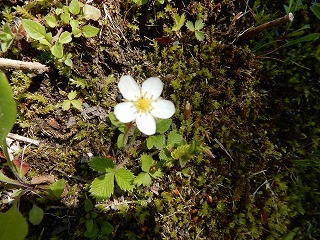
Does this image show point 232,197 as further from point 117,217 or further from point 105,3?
point 105,3

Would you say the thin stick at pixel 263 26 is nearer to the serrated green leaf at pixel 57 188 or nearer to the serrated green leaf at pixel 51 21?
the serrated green leaf at pixel 51 21

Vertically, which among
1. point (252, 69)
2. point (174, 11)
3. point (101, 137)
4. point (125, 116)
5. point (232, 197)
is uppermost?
point (174, 11)

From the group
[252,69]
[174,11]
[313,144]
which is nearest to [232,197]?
[313,144]

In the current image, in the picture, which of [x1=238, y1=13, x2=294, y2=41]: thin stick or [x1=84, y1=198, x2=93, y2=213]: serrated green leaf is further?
[x1=238, y1=13, x2=294, y2=41]: thin stick

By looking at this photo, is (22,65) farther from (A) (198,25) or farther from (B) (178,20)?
(A) (198,25)

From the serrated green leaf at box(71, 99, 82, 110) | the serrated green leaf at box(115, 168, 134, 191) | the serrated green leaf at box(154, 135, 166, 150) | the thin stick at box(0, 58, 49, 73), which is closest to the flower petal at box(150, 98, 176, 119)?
the serrated green leaf at box(154, 135, 166, 150)

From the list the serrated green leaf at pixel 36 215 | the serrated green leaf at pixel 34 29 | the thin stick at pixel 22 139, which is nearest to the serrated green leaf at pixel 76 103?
the thin stick at pixel 22 139

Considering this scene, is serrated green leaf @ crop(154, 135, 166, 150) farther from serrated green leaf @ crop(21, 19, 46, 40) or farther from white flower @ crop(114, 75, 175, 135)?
serrated green leaf @ crop(21, 19, 46, 40)
